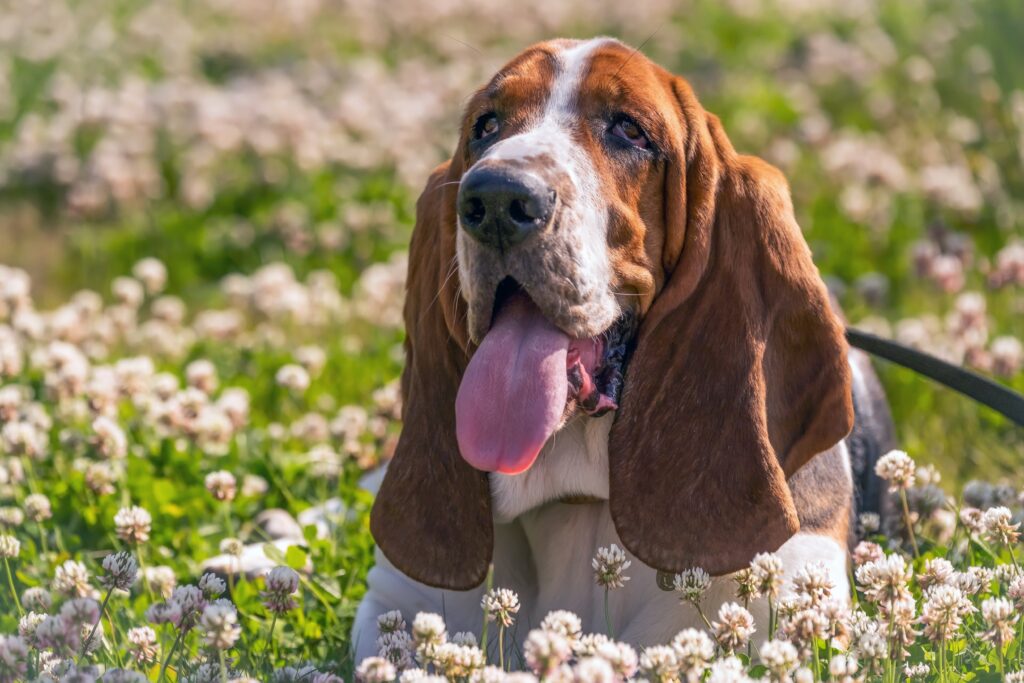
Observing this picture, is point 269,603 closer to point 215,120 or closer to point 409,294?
point 409,294

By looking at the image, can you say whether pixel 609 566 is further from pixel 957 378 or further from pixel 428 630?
pixel 957 378

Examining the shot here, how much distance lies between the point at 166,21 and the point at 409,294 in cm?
860

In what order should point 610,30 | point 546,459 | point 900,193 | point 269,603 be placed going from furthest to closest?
1. point 610,30
2. point 900,193
3. point 546,459
4. point 269,603

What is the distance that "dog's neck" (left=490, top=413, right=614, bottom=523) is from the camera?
3473 mm

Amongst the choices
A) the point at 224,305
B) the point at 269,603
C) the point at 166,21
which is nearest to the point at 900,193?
the point at 224,305

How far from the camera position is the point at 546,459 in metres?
3.48

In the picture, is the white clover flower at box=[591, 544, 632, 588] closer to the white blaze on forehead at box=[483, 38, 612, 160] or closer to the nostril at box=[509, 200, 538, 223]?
the nostril at box=[509, 200, 538, 223]

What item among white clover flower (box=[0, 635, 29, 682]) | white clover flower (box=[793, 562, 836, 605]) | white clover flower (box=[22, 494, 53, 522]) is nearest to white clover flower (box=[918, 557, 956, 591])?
white clover flower (box=[793, 562, 836, 605])

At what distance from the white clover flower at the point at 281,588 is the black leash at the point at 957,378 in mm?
1747

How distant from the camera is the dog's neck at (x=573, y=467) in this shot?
3.47 m

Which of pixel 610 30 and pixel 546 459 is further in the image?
pixel 610 30

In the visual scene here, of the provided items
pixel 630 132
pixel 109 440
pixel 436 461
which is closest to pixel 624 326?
pixel 630 132

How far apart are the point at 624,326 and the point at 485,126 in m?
0.60

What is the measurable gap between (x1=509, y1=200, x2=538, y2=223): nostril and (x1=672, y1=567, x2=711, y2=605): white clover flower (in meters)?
0.80
